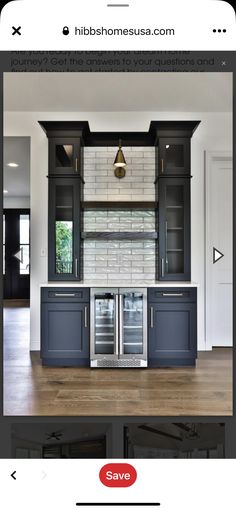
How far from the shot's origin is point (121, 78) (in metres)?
2.38

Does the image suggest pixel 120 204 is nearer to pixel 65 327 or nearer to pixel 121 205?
pixel 121 205

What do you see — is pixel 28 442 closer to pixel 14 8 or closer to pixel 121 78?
pixel 14 8

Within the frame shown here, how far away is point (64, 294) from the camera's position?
264cm

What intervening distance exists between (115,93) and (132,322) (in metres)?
1.81

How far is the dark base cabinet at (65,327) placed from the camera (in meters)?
2.62

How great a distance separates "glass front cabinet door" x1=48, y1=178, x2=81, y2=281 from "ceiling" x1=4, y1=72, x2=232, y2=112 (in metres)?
0.67

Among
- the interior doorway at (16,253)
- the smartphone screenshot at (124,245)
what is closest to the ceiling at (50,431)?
the smartphone screenshot at (124,245)

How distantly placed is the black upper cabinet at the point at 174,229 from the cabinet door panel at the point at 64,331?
30.9 inches

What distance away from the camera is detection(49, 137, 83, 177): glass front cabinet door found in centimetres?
285

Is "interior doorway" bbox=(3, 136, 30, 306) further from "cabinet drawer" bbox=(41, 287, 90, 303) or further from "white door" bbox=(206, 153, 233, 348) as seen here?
"white door" bbox=(206, 153, 233, 348)
